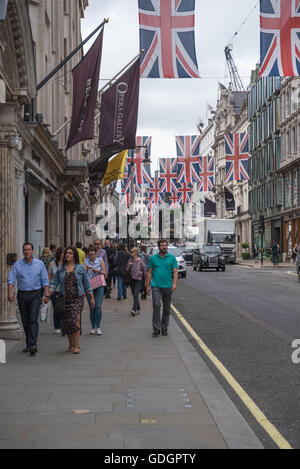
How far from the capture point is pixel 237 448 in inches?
197

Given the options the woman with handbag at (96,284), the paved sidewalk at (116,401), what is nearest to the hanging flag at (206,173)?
the woman with handbag at (96,284)

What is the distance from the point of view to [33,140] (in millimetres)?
17703

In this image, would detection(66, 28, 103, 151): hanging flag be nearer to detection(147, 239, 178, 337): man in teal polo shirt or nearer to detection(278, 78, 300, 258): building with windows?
detection(147, 239, 178, 337): man in teal polo shirt

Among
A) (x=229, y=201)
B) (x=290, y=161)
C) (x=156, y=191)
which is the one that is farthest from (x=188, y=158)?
(x=229, y=201)

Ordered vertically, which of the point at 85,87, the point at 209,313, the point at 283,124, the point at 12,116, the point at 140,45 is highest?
the point at 283,124

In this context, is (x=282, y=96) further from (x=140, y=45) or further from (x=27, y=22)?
(x=27, y=22)

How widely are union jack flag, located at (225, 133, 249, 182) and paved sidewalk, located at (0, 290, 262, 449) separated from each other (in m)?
36.1

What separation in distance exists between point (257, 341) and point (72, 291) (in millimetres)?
3406

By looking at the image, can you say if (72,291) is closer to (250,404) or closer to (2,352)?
(2,352)

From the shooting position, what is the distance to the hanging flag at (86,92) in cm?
1655

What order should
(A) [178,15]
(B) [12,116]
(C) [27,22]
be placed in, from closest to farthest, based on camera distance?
1. (B) [12,116]
2. (C) [27,22]
3. (A) [178,15]

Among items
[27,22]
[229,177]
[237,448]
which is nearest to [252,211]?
[229,177]

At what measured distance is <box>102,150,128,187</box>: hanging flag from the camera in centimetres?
2781

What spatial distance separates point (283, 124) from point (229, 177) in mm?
12488
